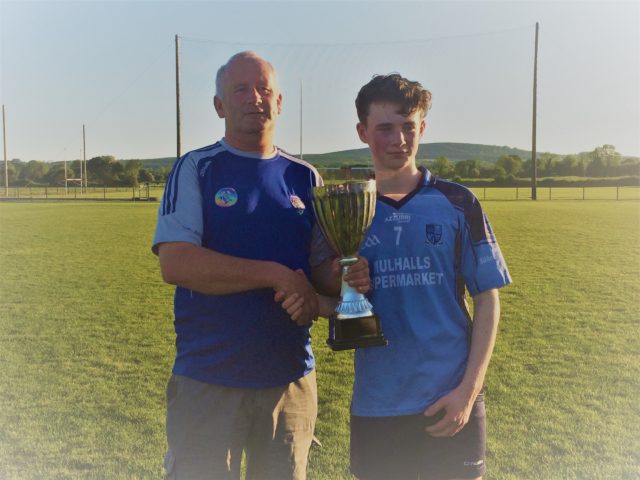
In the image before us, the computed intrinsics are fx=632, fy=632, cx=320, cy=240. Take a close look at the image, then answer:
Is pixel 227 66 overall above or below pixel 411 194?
above

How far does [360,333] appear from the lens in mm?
2096

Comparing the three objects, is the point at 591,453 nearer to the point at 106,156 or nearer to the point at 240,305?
the point at 240,305

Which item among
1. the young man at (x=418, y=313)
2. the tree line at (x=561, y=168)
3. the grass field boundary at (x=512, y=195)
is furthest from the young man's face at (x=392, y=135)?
the tree line at (x=561, y=168)

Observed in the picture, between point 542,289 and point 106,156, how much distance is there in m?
95.3

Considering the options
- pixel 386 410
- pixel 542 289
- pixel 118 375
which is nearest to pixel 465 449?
pixel 386 410

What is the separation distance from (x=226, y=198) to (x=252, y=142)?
0.24 m

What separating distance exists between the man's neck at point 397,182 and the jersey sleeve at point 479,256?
22 centimetres

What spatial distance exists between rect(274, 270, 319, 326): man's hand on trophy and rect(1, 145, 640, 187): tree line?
190 ft

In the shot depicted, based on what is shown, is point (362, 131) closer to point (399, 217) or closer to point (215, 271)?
point (399, 217)

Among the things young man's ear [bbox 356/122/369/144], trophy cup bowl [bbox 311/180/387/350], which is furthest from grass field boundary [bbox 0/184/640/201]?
trophy cup bowl [bbox 311/180/387/350]

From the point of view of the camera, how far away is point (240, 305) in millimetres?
2270

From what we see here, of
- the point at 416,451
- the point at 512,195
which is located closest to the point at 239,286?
the point at 416,451

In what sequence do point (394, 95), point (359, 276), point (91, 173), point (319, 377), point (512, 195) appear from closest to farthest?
point (359, 276) → point (394, 95) → point (319, 377) → point (512, 195) → point (91, 173)

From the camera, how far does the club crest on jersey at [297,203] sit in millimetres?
2297
